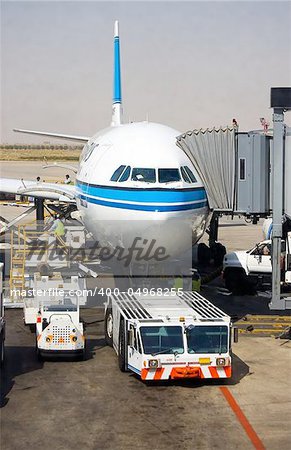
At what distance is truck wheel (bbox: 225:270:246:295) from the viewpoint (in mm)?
27744

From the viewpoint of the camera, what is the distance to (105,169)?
21844 millimetres

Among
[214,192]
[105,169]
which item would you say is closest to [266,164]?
[214,192]

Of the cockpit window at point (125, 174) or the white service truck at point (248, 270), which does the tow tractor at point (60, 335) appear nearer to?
the cockpit window at point (125, 174)

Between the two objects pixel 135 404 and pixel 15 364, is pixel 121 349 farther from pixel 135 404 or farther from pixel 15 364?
pixel 15 364

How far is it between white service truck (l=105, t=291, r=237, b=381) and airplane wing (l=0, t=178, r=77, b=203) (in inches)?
515

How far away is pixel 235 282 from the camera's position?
27.9 metres

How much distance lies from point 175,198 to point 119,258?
4.47 metres

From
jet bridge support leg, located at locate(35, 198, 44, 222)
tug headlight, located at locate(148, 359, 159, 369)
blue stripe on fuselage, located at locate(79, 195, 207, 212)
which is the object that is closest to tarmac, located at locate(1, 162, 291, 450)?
tug headlight, located at locate(148, 359, 159, 369)

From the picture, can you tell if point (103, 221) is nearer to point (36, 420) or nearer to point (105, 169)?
point (105, 169)

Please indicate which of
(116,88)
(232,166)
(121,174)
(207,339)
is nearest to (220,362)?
(207,339)

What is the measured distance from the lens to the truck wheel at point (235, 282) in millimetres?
27744

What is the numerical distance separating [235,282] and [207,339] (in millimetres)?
11306

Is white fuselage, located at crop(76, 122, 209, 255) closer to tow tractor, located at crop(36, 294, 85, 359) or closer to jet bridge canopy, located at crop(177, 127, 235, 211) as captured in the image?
jet bridge canopy, located at crop(177, 127, 235, 211)

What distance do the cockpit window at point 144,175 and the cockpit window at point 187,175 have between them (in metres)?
0.87
